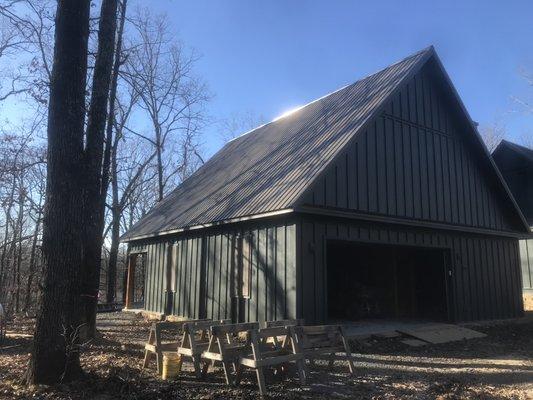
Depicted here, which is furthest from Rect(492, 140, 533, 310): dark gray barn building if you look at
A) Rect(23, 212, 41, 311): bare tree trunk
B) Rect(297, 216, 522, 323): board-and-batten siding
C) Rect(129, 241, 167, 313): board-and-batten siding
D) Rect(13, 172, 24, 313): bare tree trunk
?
Rect(13, 172, 24, 313): bare tree trunk

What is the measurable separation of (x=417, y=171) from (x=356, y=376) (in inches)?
303

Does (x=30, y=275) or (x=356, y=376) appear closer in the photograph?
(x=356, y=376)

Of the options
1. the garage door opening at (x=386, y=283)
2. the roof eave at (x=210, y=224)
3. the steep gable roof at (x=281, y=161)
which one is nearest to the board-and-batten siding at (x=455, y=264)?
the garage door opening at (x=386, y=283)

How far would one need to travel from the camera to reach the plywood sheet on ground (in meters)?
11.8

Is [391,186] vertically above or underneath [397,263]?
above

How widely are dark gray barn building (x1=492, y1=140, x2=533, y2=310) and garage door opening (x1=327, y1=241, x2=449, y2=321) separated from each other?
7.66 metres

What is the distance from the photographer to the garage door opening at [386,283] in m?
15.5

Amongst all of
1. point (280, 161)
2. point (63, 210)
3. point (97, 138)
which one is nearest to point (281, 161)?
point (280, 161)

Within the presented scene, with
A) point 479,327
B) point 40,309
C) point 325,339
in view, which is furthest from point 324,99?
point 40,309

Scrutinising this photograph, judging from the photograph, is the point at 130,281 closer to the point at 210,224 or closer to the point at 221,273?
the point at 221,273

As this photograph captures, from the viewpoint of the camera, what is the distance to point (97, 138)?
10.6m

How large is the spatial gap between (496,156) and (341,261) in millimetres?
12495

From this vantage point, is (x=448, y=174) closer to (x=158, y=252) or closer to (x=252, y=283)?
(x=252, y=283)

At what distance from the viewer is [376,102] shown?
42.7 ft
